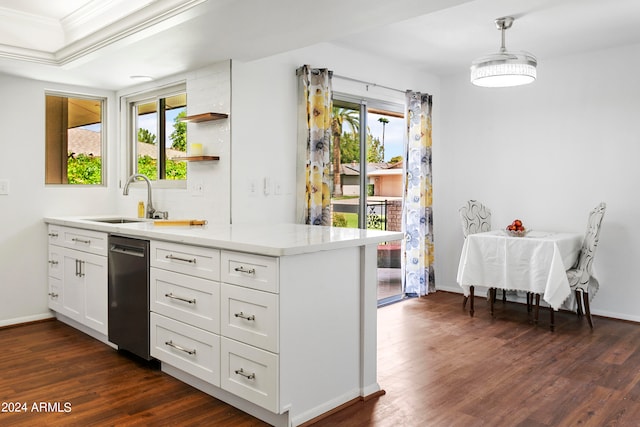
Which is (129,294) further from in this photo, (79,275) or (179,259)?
(79,275)

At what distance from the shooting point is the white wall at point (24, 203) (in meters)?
4.05

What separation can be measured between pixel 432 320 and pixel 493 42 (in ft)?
7.93

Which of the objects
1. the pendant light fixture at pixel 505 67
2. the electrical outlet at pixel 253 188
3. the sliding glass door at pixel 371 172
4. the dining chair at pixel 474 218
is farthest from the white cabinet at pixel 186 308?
the dining chair at pixel 474 218

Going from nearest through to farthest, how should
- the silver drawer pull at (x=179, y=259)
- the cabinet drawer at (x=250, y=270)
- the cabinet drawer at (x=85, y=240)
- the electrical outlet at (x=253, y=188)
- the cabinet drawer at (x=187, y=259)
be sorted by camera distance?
the cabinet drawer at (x=250, y=270) < the cabinet drawer at (x=187, y=259) < the silver drawer pull at (x=179, y=259) < the cabinet drawer at (x=85, y=240) < the electrical outlet at (x=253, y=188)

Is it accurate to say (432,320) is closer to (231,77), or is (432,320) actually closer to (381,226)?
(381,226)

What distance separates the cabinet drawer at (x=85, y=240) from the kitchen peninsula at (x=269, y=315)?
61cm

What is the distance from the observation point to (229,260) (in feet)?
8.18

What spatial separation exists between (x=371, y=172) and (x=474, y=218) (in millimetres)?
1091

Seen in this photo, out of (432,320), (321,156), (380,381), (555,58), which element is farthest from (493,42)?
(380,381)

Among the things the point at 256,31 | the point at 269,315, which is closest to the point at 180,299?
the point at 269,315

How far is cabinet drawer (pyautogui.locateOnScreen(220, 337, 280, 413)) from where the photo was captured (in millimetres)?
2289

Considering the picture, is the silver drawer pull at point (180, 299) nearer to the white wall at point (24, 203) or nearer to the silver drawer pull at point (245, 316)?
the silver drawer pull at point (245, 316)

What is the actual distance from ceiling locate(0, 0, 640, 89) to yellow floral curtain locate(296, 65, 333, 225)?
52cm

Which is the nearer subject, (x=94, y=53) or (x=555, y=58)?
(x=94, y=53)
